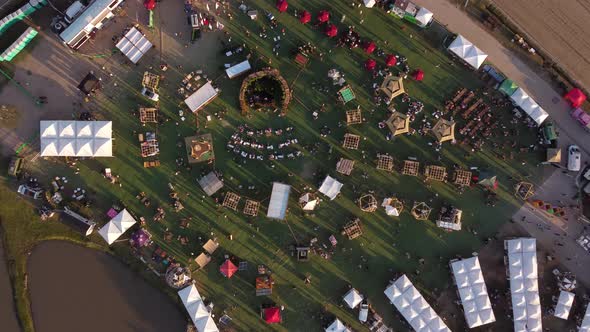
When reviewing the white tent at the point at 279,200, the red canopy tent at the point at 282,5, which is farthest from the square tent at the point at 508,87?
the white tent at the point at 279,200

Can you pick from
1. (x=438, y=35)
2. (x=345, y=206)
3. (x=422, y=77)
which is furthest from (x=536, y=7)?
(x=345, y=206)

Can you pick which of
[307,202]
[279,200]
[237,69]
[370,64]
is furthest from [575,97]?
[237,69]

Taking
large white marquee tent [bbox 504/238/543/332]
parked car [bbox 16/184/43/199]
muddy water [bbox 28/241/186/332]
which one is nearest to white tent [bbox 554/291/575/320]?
large white marquee tent [bbox 504/238/543/332]

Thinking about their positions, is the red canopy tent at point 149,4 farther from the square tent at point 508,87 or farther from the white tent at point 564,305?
the white tent at point 564,305

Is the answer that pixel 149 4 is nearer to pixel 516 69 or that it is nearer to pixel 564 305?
pixel 516 69

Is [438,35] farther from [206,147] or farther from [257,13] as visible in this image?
[206,147]
